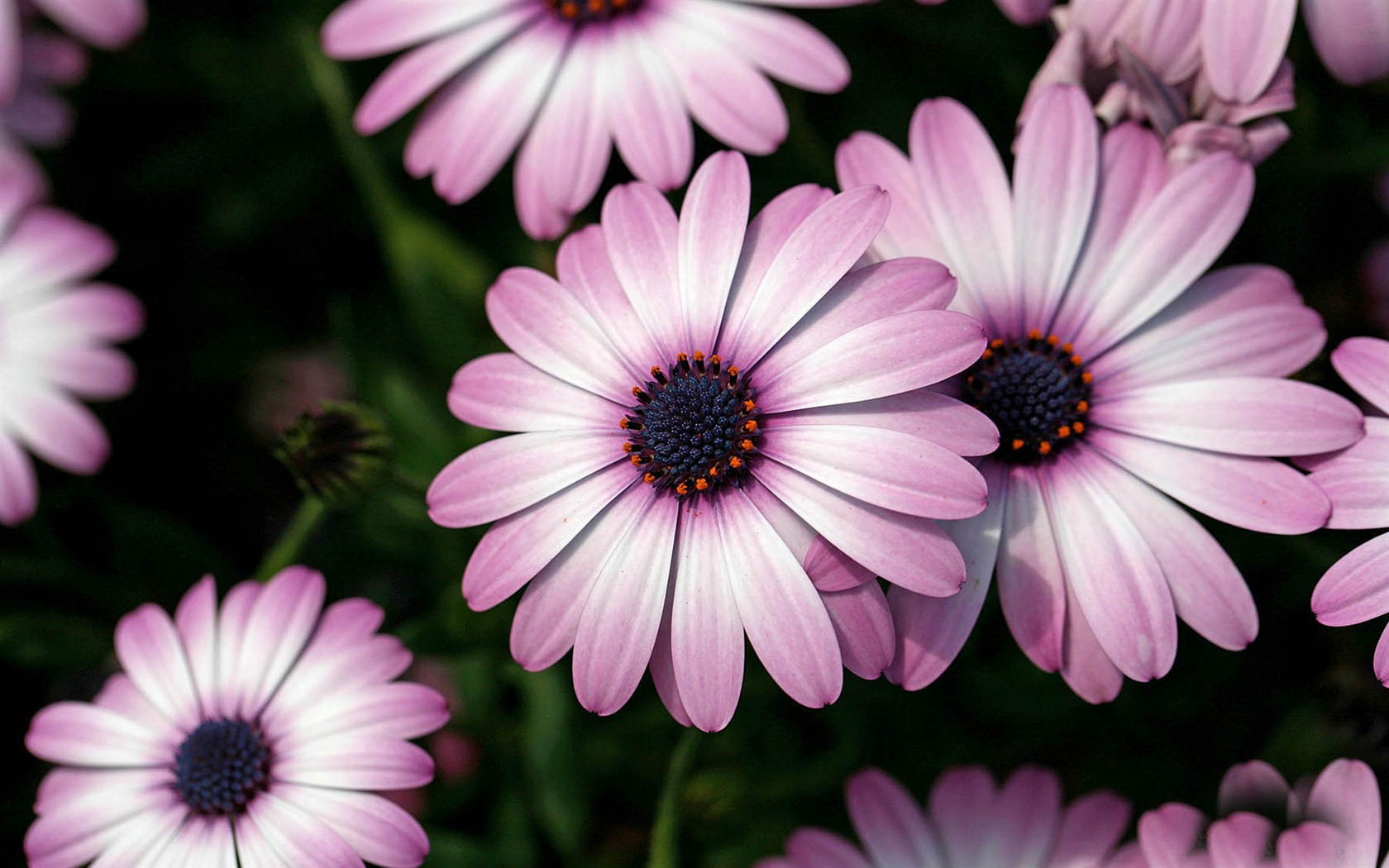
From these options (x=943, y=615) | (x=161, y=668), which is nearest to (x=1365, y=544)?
(x=943, y=615)

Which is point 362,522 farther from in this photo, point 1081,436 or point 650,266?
point 1081,436

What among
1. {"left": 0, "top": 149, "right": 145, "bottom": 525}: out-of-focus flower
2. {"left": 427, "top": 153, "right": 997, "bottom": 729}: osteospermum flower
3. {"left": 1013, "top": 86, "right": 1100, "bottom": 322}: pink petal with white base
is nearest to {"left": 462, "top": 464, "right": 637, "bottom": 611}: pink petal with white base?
{"left": 427, "top": 153, "right": 997, "bottom": 729}: osteospermum flower

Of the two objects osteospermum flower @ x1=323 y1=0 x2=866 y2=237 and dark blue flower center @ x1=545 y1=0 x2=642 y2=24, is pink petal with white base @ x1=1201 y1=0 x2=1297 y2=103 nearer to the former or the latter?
osteospermum flower @ x1=323 y1=0 x2=866 y2=237

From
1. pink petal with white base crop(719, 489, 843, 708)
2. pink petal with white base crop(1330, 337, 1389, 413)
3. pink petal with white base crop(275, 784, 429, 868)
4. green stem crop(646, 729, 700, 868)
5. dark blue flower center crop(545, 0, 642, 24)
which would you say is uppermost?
dark blue flower center crop(545, 0, 642, 24)

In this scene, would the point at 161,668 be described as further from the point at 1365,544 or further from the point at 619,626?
the point at 1365,544

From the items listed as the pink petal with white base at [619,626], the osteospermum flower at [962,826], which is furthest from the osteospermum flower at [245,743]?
the osteospermum flower at [962,826]
